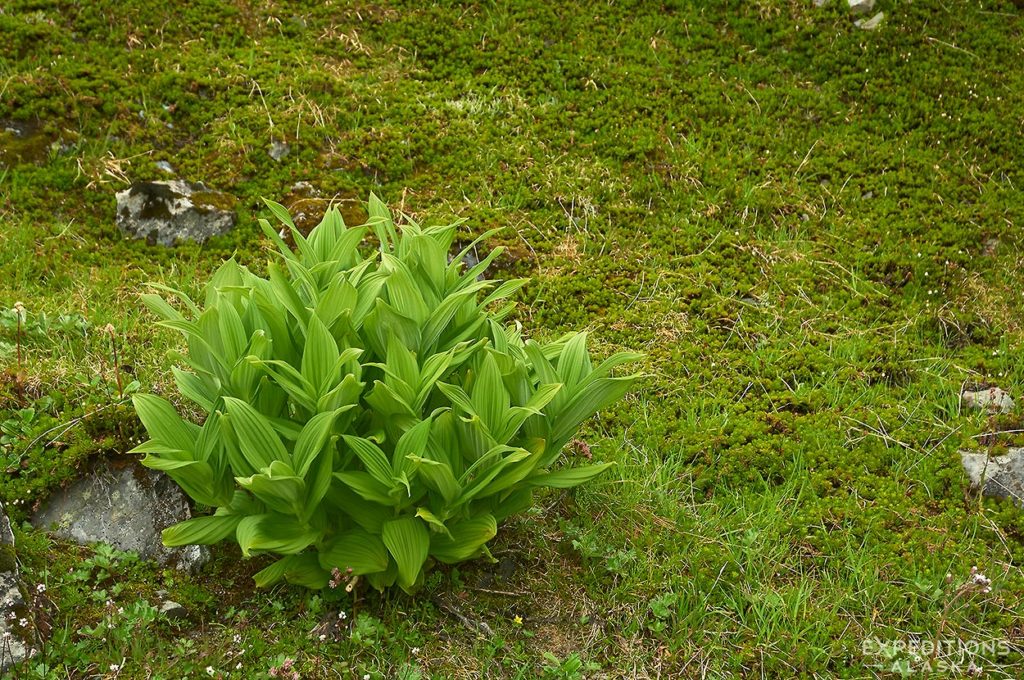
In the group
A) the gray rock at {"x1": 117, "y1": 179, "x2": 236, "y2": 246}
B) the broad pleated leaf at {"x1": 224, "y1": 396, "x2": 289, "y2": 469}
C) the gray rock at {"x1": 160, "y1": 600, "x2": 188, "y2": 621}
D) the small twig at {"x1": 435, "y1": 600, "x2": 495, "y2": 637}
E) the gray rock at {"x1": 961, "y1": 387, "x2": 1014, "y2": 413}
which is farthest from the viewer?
the gray rock at {"x1": 117, "y1": 179, "x2": 236, "y2": 246}

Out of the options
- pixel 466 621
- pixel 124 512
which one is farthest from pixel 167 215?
pixel 466 621

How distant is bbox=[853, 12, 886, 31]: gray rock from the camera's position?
7550 millimetres

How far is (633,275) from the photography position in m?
6.05

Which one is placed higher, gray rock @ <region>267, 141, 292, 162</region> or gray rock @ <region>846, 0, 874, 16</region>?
gray rock @ <region>846, 0, 874, 16</region>

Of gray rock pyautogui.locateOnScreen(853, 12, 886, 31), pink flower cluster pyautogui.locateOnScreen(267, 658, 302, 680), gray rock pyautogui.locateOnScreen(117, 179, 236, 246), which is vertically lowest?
pink flower cluster pyautogui.locateOnScreen(267, 658, 302, 680)

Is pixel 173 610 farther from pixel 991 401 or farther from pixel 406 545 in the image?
pixel 991 401

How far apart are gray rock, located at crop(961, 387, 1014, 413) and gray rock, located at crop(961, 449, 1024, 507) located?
1.38 ft

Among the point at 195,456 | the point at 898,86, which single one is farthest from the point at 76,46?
the point at 898,86

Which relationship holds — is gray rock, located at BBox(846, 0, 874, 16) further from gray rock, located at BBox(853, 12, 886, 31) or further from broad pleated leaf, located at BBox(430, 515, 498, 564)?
broad pleated leaf, located at BBox(430, 515, 498, 564)

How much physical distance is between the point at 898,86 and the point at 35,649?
7.13 m

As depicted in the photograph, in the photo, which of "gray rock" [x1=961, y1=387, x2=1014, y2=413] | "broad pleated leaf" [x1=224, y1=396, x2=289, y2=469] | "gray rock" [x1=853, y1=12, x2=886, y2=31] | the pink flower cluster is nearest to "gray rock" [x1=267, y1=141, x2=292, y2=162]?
"broad pleated leaf" [x1=224, y1=396, x2=289, y2=469]

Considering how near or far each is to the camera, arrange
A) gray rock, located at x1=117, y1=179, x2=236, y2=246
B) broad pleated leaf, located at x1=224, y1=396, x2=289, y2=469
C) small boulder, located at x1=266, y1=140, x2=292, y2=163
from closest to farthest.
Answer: broad pleated leaf, located at x1=224, y1=396, x2=289, y2=469
gray rock, located at x1=117, y1=179, x2=236, y2=246
small boulder, located at x1=266, y1=140, x2=292, y2=163

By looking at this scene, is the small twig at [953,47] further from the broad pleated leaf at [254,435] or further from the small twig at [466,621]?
the broad pleated leaf at [254,435]

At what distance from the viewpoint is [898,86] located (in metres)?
7.14
